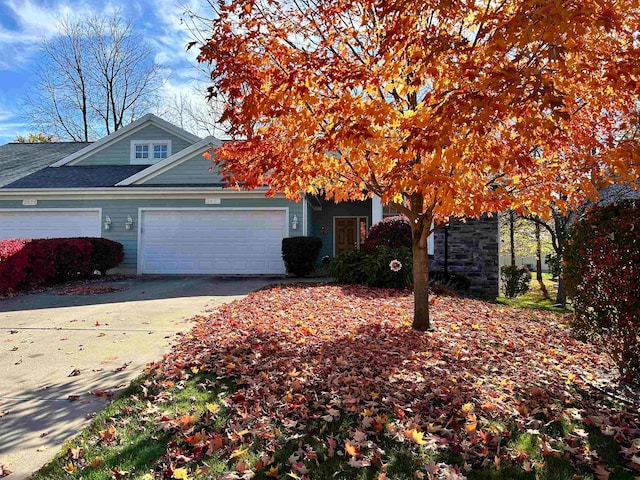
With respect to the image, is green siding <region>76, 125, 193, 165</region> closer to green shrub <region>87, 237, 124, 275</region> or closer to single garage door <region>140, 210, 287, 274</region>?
single garage door <region>140, 210, 287, 274</region>

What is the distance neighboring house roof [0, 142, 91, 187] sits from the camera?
15.3 metres

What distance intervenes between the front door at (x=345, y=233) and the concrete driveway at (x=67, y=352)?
7.50 m

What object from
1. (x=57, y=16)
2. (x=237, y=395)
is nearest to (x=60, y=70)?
(x=57, y=16)

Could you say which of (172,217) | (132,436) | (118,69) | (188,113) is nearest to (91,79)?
(118,69)

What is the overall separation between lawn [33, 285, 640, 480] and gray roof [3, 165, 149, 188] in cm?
1168

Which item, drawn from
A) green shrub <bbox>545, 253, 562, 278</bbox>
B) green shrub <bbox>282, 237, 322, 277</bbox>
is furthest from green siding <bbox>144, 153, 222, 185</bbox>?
green shrub <bbox>545, 253, 562, 278</bbox>

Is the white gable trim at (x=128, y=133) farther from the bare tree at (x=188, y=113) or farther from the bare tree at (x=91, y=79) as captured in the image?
the bare tree at (x=91, y=79)

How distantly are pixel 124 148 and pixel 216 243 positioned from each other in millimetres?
6833

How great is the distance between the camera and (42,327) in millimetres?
5711

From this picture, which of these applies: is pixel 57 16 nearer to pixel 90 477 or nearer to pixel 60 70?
pixel 60 70

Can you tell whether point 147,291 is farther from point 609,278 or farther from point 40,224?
point 609,278

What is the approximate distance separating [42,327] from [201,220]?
8.09 metres

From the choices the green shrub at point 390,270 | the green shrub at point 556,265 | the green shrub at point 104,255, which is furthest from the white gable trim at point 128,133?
the green shrub at point 556,265

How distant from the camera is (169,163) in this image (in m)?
13.8
